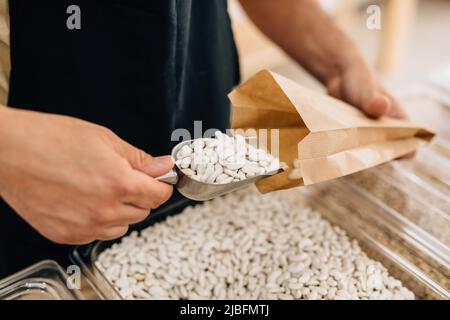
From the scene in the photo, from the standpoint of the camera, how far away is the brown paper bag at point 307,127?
2.71 ft

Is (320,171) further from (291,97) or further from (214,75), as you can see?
(214,75)

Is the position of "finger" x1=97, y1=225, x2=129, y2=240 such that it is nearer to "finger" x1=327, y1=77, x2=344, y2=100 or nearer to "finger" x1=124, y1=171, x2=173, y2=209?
"finger" x1=124, y1=171, x2=173, y2=209

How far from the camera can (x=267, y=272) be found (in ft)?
3.05

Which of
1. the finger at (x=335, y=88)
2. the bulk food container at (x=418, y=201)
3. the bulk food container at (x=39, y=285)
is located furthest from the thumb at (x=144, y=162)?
the finger at (x=335, y=88)

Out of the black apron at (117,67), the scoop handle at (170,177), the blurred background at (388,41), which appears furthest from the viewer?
the blurred background at (388,41)

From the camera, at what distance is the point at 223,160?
0.78 metres

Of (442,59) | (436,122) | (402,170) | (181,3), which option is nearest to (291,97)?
(181,3)

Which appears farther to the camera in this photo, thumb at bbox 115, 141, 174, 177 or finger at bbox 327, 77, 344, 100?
finger at bbox 327, 77, 344, 100

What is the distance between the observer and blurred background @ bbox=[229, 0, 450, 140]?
2754 mm

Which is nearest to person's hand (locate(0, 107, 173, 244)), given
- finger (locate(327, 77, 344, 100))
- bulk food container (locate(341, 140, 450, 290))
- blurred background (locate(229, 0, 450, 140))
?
bulk food container (locate(341, 140, 450, 290))

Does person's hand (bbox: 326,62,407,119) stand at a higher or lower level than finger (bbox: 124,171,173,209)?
higher

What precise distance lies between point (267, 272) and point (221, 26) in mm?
485

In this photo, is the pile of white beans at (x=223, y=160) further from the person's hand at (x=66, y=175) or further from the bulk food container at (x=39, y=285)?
the bulk food container at (x=39, y=285)

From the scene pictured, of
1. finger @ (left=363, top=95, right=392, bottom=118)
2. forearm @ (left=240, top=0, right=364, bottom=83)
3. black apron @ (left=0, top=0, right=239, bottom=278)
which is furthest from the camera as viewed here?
forearm @ (left=240, top=0, right=364, bottom=83)
